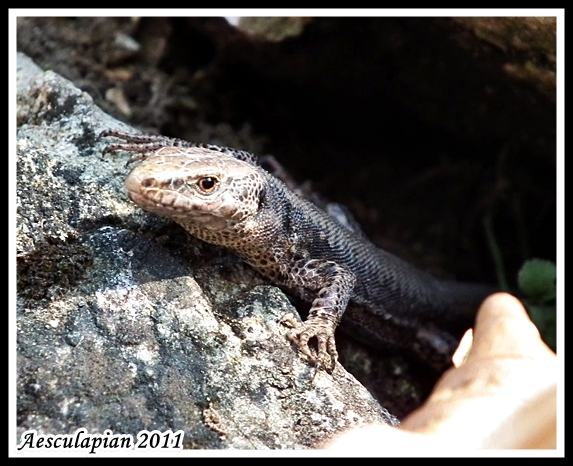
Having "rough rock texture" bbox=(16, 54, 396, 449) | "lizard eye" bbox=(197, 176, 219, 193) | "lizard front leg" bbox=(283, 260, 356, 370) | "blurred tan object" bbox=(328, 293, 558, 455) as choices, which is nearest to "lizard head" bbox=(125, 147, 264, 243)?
"lizard eye" bbox=(197, 176, 219, 193)

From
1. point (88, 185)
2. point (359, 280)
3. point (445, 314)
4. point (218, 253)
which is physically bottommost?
point (445, 314)

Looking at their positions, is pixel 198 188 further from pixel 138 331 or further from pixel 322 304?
pixel 322 304

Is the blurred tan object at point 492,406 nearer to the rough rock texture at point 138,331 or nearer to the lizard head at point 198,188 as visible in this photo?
the rough rock texture at point 138,331

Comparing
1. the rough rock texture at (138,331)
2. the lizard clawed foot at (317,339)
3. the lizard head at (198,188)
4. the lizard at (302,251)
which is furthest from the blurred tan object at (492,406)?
the lizard head at (198,188)

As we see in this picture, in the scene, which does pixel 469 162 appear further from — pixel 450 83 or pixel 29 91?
pixel 29 91

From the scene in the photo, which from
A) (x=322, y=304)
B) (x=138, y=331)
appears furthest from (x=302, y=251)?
(x=138, y=331)

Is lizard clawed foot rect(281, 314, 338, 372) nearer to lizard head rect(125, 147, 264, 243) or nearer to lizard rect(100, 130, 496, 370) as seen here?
lizard rect(100, 130, 496, 370)

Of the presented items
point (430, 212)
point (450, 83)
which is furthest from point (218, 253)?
point (430, 212)
